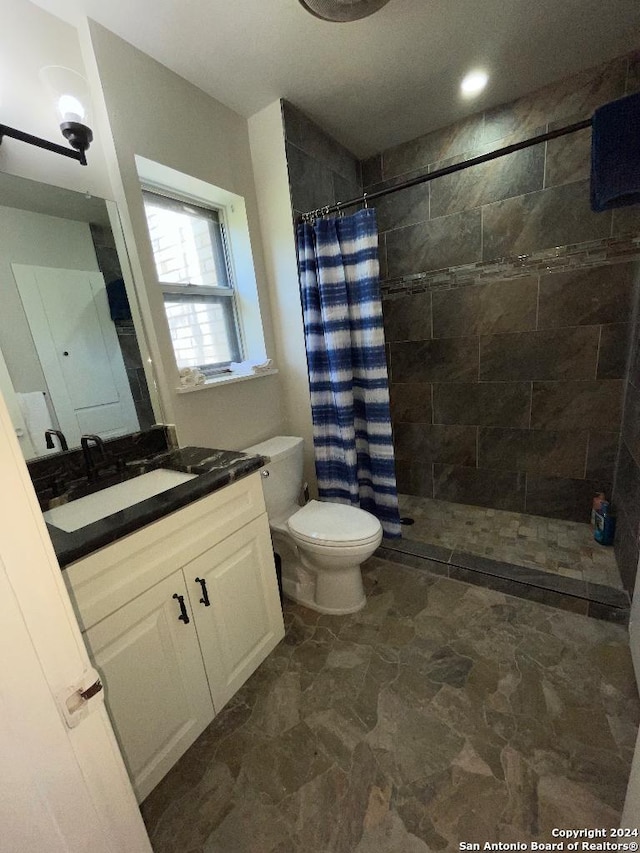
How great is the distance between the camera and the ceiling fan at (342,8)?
3.80ft

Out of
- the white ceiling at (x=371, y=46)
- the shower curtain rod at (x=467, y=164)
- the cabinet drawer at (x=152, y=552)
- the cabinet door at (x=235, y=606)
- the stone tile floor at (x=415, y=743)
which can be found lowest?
the stone tile floor at (x=415, y=743)

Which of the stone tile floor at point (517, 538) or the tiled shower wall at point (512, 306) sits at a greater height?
the tiled shower wall at point (512, 306)

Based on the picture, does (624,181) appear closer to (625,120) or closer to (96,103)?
(625,120)

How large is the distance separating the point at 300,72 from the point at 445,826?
2.82 m

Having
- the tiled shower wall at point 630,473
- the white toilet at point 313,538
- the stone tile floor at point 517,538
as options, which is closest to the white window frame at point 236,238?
the white toilet at point 313,538

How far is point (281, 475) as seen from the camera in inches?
71.2

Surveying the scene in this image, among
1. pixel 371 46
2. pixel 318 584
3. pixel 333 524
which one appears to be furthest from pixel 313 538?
pixel 371 46

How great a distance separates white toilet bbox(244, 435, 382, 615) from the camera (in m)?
1.54

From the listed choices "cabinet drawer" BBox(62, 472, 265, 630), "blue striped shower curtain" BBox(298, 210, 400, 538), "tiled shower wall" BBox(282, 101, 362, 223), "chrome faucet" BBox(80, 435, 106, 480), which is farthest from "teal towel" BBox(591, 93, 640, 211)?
"chrome faucet" BBox(80, 435, 106, 480)

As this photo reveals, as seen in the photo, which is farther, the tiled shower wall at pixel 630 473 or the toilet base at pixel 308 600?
the toilet base at pixel 308 600

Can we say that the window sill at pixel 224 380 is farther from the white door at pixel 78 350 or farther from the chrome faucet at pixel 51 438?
the chrome faucet at pixel 51 438

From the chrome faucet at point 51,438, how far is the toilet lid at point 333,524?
3.21 feet

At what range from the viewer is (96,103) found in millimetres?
1319

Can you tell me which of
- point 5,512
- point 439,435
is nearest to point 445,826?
point 5,512
